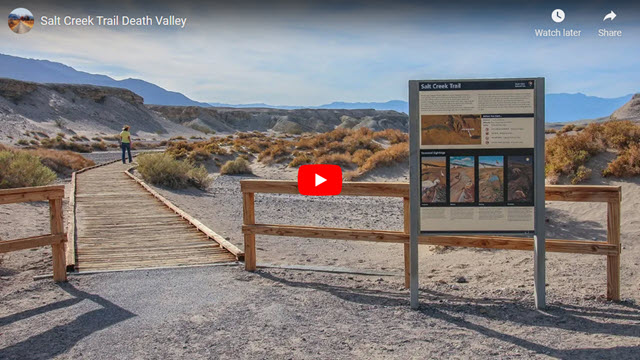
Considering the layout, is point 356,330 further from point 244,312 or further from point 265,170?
point 265,170

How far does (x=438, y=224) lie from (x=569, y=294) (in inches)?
69.8

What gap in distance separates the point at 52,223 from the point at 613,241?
5.98 m

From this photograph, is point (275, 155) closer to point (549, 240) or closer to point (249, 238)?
point (249, 238)

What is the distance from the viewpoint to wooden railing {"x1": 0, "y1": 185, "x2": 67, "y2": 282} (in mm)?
5879

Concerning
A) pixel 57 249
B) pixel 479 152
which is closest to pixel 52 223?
pixel 57 249

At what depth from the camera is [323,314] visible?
502 centimetres

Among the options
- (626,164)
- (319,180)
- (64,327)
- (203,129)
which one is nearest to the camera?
(64,327)

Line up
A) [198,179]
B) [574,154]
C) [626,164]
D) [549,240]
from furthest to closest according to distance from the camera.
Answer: [198,179] → [574,154] → [626,164] → [549,240]

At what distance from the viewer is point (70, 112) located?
68812 millimetres

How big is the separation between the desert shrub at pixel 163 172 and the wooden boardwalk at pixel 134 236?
3843mm

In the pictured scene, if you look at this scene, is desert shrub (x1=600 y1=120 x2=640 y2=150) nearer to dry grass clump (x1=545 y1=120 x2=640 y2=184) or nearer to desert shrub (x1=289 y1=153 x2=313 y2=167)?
dry grass clump (x1=545 y1=120 x2=640 y2=184)

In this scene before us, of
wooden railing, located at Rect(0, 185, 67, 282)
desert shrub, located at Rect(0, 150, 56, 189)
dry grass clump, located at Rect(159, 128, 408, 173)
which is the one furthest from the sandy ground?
dry grass clump, located at Rect(159, 128, 408, 173)

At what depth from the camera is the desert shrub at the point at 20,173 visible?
548 inches

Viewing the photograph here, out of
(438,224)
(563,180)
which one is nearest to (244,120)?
(563,180)
